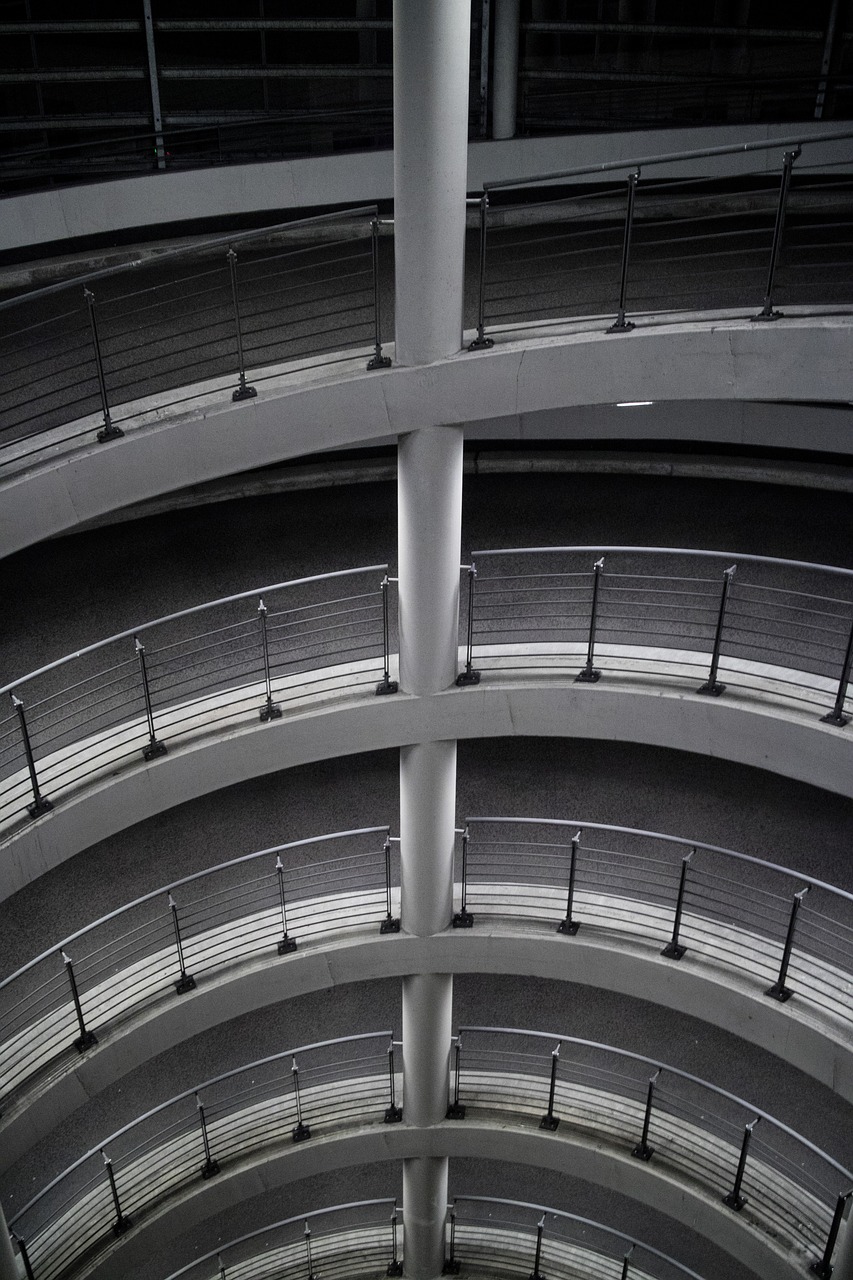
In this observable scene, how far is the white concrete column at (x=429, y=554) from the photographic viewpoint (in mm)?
2057

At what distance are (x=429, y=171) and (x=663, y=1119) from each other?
2.23 meters

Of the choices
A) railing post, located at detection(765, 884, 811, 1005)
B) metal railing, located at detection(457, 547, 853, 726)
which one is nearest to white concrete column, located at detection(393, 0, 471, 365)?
metal railing, located at detection(457, 547, 853, 726)

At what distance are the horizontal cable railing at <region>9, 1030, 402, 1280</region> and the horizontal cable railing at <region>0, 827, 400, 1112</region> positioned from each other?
267 millimetres

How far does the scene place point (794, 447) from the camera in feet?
9.93

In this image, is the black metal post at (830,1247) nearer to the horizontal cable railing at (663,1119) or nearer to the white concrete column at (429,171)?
the horizontal cable railing at (663,1119)

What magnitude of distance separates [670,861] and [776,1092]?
691 mm

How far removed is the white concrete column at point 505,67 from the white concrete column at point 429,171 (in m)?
1.27

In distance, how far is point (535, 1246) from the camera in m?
3.22

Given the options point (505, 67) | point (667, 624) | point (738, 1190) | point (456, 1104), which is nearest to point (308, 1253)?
point (456, 1104)

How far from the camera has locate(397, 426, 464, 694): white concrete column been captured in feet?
6.75

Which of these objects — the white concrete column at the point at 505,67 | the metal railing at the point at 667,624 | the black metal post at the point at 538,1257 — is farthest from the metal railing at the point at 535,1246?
the white concrete column at the point at 505,67

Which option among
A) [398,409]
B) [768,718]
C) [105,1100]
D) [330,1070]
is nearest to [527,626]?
[768,718]

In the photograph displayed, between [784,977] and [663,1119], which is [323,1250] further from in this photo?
[784,977]

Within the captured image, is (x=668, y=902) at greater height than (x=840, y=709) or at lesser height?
lesser
